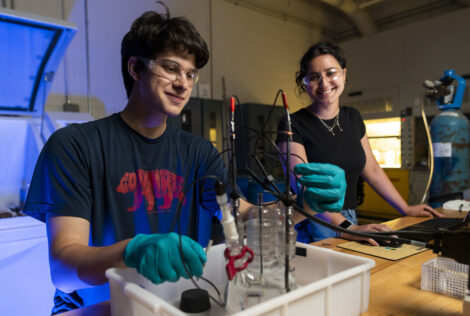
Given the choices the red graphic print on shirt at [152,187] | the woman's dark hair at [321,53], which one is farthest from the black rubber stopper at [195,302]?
the woman's dark hair at [321,53]

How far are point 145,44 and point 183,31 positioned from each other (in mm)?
129

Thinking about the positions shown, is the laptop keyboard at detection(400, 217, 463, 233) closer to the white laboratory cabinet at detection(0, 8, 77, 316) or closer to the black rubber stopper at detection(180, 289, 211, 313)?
the black rubber stopper at detection(180, 289, 211, 313)

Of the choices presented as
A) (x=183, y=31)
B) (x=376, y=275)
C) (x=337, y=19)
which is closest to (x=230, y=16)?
(x=337, y=19)

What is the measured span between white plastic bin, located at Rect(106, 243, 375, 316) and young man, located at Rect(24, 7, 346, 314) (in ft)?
0.67

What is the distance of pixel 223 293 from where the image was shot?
0.66 meters

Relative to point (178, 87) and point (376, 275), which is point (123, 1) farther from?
point (376, 275)

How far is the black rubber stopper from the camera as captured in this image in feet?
1.90

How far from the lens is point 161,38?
40.9 inches

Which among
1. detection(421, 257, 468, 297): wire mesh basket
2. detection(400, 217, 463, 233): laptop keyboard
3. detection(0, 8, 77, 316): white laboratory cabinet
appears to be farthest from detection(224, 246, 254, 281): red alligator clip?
detection(0, 8, 77, 316): white laboratory cabinet

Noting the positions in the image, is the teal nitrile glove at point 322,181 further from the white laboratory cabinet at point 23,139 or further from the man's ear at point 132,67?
the white laboratory cabinet at point 23,139

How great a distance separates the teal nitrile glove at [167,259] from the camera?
1.81 ft

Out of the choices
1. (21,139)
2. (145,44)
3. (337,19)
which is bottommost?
(21,139)

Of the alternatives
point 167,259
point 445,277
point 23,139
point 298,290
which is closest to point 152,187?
point 167,259

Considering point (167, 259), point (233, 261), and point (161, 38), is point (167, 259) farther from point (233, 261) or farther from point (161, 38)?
point (161, 38)
